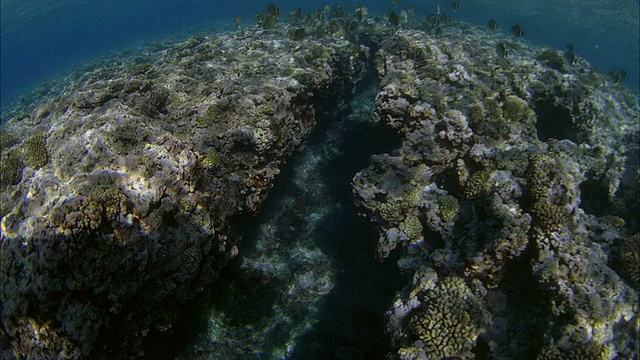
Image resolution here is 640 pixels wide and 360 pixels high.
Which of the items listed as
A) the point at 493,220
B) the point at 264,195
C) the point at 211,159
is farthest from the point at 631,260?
the point at 211,159

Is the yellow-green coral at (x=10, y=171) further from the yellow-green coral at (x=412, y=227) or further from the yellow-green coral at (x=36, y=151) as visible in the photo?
the yellow-green coral at (x=412, y=227)

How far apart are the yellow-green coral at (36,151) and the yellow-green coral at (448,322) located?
19.5 ft

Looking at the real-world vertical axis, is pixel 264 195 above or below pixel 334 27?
below

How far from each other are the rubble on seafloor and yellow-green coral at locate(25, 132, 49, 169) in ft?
0.08

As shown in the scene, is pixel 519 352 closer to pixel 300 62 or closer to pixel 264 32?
pixel 300 62

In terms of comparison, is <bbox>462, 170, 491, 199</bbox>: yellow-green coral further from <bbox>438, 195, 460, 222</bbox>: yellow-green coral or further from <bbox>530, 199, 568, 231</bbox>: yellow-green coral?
<bbox>530, 199, 568, 231</bbox>: yellow-green coral

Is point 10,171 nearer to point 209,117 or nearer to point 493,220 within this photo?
point 209,117

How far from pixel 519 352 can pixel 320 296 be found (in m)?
3.34

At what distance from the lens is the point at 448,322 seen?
4.29 m

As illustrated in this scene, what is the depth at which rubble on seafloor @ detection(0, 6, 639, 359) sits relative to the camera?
381 centimetres

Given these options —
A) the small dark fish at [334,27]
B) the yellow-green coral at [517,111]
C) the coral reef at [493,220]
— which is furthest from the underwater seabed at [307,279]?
the small dark fish at [334,27]

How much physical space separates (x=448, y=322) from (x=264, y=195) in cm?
387

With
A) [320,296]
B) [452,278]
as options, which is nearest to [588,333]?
[452,278]

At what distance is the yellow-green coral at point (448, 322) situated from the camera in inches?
166
